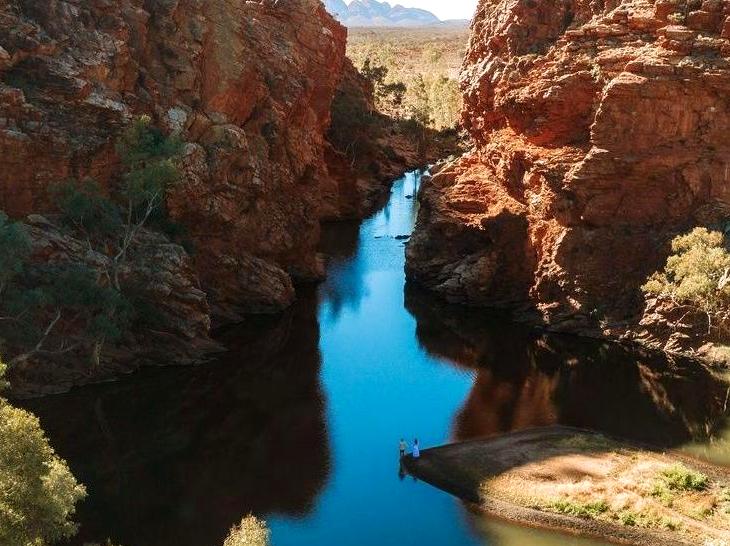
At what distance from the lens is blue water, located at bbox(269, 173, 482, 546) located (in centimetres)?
2784

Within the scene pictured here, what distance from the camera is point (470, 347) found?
160ft

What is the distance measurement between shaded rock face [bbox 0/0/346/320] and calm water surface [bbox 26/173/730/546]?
532cm

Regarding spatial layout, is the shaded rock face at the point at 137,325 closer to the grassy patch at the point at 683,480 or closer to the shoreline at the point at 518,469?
the shoreline at the point at 518,469

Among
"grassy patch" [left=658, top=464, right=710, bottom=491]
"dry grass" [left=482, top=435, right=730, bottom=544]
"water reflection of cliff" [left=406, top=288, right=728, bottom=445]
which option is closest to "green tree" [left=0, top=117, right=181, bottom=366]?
Answer: "water reflection of cliff" [left=406, top=288, right=728, bottom=445]

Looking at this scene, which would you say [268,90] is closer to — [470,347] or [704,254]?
[470,347]

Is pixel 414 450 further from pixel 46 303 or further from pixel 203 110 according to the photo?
pixel 203 110

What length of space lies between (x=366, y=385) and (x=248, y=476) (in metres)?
11.0

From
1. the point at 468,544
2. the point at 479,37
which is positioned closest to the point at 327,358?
the point at 468,544

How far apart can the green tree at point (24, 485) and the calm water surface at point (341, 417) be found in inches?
370

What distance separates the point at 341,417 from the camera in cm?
3675

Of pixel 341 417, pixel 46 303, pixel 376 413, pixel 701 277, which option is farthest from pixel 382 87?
pixel 46 303

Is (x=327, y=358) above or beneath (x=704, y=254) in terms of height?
beneath

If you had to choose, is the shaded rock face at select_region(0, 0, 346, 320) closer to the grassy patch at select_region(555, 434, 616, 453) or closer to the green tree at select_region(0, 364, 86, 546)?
the grassy patch at select_region(555, 434, 616, 453)

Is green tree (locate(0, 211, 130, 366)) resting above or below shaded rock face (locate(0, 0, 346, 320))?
below
